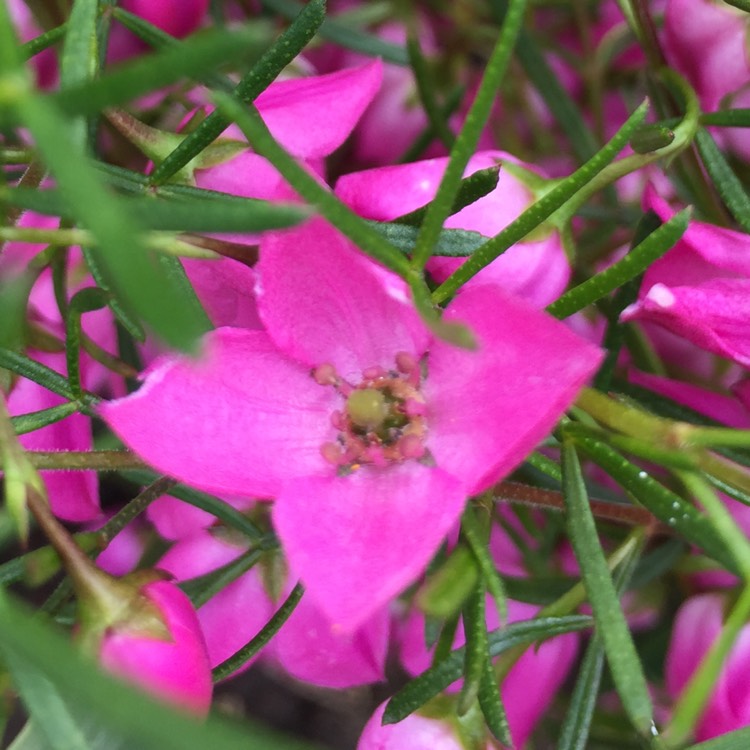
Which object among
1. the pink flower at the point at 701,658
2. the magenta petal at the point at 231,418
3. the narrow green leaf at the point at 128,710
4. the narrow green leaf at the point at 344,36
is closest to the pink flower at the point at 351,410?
the magenta petal at the point at 231,418

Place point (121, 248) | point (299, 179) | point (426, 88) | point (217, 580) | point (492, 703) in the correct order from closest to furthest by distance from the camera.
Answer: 1. point (121, 248)
2. point (299, 179)
3. point (492, 703)
4. point (217, 580)
5. point (426, 88)

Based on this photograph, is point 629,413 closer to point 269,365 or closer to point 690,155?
point 269,365

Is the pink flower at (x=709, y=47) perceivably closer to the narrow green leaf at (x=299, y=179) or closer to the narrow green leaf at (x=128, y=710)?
the narrow green leaf at (x=299, y=179)

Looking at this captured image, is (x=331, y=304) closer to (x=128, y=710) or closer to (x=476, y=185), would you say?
(x=476, y=185)

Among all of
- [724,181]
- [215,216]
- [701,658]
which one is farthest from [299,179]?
[701,658]

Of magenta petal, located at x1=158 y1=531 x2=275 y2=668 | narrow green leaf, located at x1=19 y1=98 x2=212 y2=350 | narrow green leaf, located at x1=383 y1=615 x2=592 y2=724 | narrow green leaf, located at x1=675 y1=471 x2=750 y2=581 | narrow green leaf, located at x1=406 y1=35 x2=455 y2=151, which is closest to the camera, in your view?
narrow green leaf, located at x1=19 y1=98 x2=212 y2=350

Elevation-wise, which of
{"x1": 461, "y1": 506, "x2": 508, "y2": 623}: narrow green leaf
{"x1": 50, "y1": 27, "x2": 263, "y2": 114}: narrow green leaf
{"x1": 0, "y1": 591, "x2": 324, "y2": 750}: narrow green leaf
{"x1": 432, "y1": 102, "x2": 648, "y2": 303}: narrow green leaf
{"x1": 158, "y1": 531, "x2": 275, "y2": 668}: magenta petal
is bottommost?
{"x1": 158, "y1": 531, "x2": 275, "y2": 668}: magenta petal

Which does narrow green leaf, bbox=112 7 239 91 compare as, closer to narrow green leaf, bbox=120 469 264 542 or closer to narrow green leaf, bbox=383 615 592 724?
narrow green leaf, bbox=120 469 264 542

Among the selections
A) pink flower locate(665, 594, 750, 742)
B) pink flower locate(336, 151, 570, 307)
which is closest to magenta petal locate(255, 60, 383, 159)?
pink flower locate(336, 151, 570, 307)
